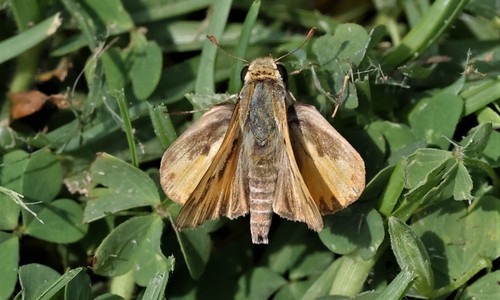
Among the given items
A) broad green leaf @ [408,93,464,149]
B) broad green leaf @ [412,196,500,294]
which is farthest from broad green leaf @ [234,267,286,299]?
broad green leaf @ [408,93,464,149]

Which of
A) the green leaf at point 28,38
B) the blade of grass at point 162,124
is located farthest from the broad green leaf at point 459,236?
the green leaf at point 28,38

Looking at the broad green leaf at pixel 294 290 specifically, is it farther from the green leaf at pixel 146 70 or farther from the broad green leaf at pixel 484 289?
the green leaf at pixel 146 70

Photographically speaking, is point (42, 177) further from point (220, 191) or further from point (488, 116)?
point (488, 116)

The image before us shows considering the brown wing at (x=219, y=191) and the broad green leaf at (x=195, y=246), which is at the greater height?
the brown wing at (x=219, y=191)

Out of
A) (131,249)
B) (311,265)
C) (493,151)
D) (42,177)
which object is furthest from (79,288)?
(493,151)

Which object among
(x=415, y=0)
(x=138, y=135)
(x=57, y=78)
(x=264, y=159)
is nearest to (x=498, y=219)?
(x=264, y=159)

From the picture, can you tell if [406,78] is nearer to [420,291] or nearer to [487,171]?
[487,171]
